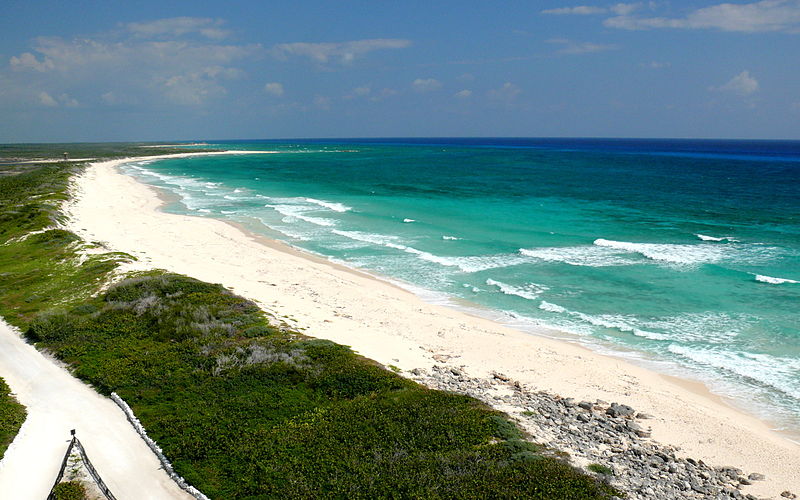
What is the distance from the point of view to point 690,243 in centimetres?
4700

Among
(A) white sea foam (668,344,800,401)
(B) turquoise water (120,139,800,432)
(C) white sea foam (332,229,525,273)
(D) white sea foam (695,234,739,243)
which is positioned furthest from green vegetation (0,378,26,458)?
(D) white sea foam (695,234,739,243)

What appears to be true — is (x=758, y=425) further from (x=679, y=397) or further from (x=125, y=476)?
(x=125, y=476)

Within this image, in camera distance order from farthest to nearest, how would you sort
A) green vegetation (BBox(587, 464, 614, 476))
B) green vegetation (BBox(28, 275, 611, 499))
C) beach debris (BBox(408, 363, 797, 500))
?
green vegetation (BBox(587, 464, 614, 476)), beach debris (BBox(408, 363, 797, 500)), green vegetation (BBox(28, 275, 611, 499))

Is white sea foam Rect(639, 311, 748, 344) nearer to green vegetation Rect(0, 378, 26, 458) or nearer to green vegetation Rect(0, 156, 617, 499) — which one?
green vegetation Rect(0, 156, 617, 499)

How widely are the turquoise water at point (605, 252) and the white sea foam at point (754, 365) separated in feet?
0.28

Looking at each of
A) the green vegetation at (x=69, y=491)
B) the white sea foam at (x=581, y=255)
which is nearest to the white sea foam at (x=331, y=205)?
Result: the white sea foam at (x=581, y=255)

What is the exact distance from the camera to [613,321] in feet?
98.2

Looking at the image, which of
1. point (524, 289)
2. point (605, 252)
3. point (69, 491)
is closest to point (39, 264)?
point (69, 491)

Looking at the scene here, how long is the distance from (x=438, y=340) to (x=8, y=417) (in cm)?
1784

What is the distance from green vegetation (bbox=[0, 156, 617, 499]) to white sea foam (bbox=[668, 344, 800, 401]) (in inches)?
506

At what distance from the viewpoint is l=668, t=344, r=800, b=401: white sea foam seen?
73.4 ft

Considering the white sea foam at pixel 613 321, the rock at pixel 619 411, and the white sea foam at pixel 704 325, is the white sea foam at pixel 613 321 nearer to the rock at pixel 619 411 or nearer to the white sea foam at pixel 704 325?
the white sea foam at pixel 704 325

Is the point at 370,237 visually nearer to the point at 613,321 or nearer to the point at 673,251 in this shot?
the point at 673,251

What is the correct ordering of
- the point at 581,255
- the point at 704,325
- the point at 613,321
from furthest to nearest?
the point at 581,255 → the point at 613,321 → the point at 704,325
